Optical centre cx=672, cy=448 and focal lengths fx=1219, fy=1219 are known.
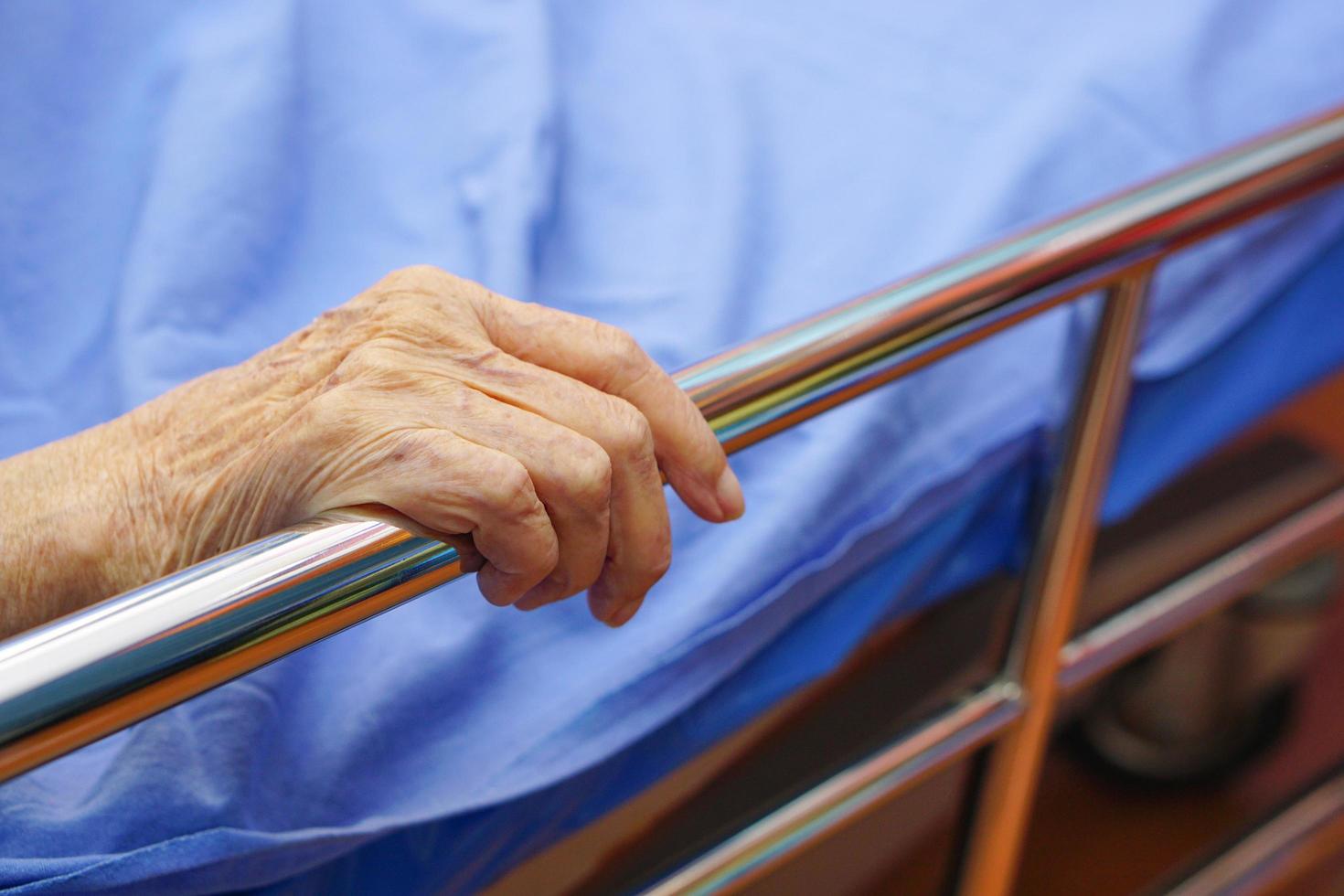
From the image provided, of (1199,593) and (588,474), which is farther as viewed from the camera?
(1199,593)

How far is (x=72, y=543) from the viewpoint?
583 mm

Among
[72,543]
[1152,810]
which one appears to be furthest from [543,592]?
[1152,810]

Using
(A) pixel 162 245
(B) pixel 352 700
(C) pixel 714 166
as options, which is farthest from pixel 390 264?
(B) pixel 352 700

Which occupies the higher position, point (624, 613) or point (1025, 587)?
point (624, 613)

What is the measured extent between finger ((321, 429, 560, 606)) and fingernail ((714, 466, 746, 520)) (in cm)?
11

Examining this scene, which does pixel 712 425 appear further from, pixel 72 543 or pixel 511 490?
pixel 72 543

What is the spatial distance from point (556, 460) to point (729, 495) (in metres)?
0.12

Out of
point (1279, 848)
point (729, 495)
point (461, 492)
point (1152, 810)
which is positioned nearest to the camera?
point (461, 492)

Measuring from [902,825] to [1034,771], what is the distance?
0.19 metres

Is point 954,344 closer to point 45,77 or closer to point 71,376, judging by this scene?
point 71,376

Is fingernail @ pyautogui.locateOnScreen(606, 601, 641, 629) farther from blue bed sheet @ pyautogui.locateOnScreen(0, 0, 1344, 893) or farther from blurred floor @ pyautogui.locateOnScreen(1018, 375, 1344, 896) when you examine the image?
blurred floor @ pyautogui.locateOnScreen(1018, 375, 1344, 896)

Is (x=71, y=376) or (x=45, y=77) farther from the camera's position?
(x=45, y=77)

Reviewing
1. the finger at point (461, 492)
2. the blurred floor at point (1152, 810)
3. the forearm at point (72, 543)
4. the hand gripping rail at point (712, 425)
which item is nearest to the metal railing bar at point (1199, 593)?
the blurred floor at point (1152, 810)

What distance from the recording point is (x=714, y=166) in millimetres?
1013
